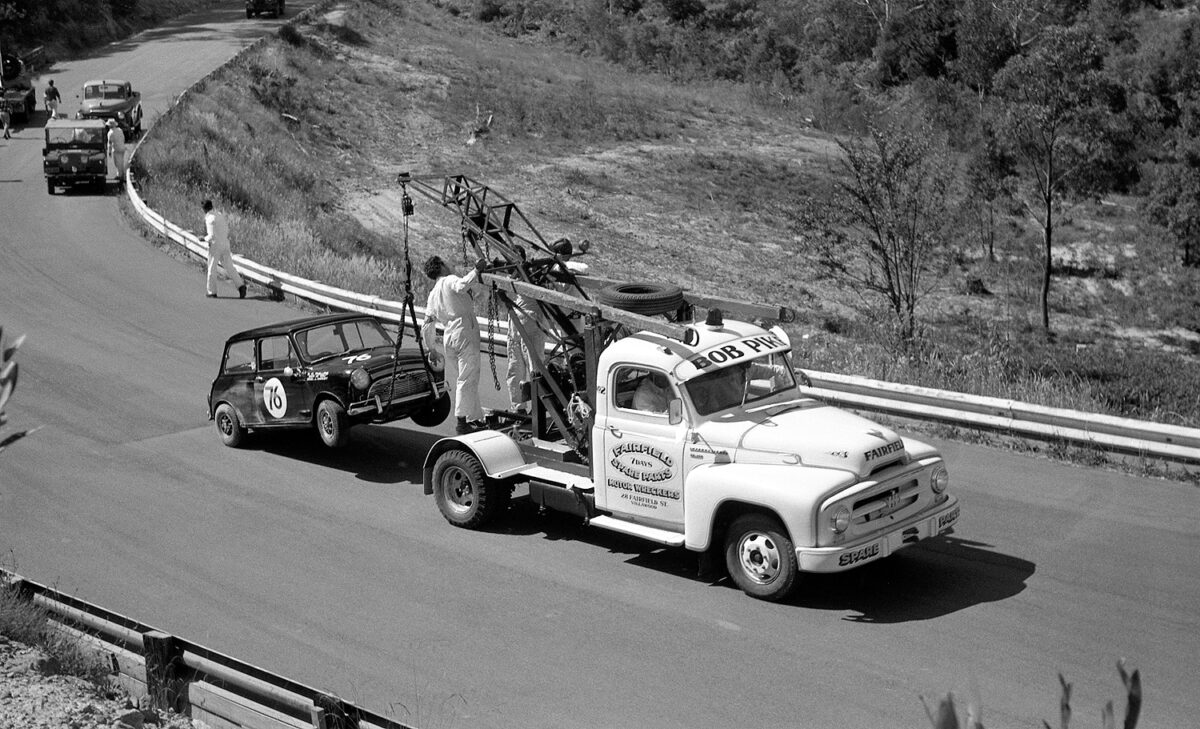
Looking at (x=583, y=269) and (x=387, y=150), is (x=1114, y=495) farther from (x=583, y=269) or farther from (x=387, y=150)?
(x=387, y=150)

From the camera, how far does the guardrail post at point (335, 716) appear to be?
7.23 meters

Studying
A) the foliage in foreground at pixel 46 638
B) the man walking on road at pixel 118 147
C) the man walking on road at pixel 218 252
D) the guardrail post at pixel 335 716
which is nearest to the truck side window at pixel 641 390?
the guardrail post at pixel 335 716

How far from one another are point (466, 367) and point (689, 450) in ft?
10.9

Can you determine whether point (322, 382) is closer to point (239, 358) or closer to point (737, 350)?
point (239, 358)

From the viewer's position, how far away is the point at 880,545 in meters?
9.67

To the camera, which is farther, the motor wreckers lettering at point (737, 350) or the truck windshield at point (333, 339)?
the truck windshield at point (333, 339)

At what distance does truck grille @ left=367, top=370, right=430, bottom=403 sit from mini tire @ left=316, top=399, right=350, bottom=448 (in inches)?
15.0

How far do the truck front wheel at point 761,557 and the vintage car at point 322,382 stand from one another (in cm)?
469

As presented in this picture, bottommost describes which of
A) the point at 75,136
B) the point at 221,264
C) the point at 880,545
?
the point at 880,545

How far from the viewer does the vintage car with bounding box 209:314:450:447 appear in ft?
43.8

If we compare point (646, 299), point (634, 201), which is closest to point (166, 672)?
point (646, 299)

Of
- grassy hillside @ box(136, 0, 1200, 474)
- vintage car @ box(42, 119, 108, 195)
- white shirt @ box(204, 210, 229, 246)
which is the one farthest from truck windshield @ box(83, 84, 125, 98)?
white shirt @ box(204, 210, 229, 246)

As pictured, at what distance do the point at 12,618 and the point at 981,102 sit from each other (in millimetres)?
54020

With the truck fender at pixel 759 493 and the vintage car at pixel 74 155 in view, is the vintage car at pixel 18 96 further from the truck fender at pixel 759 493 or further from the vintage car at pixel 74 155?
the truck fender at pixel 759 493
